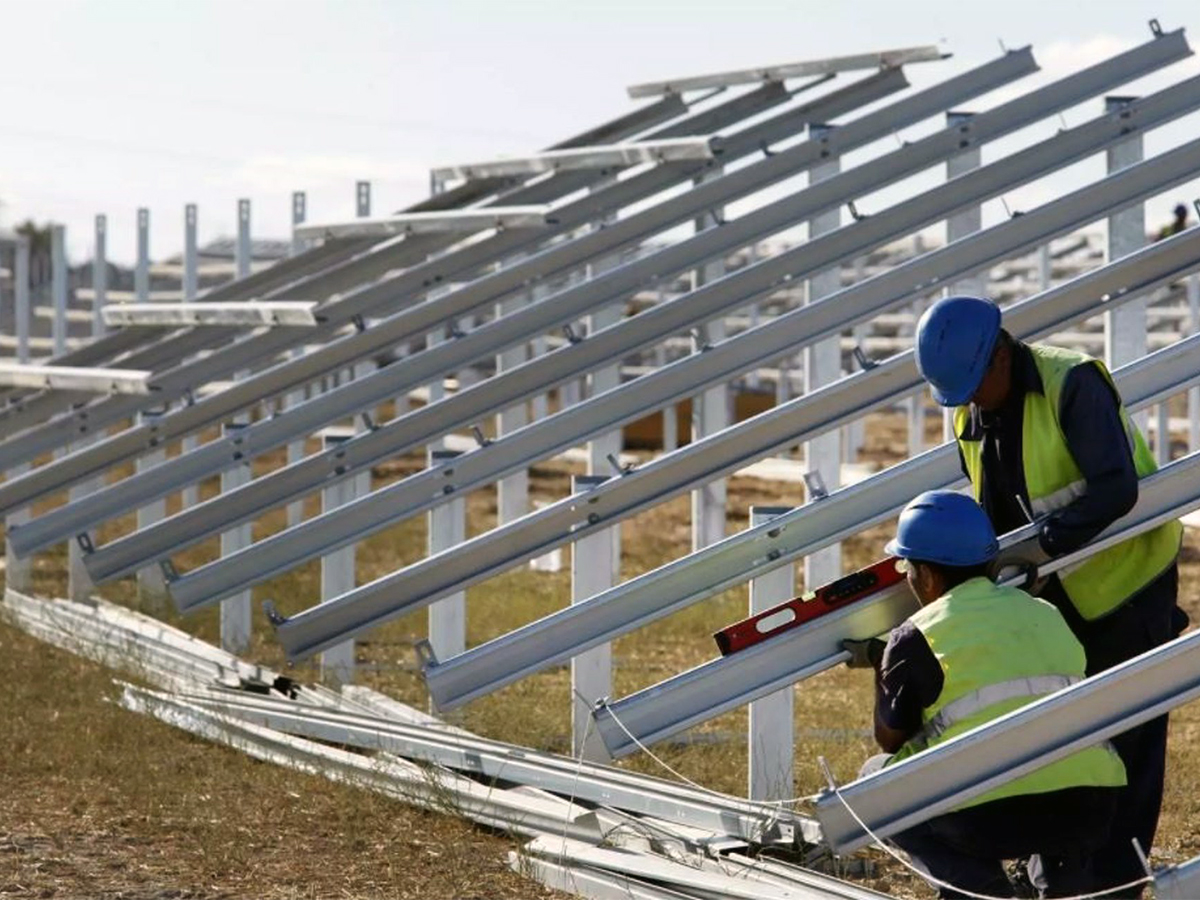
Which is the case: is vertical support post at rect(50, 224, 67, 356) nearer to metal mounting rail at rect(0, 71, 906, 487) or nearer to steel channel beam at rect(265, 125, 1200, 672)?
metal mounting rail at rect(0, 71, 906, 487)

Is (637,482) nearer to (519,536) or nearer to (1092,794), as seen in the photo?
(519,536)

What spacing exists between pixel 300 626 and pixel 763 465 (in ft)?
24.7

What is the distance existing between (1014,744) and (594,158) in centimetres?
668

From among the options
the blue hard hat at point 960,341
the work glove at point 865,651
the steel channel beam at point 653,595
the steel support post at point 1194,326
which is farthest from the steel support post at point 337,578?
the steel support post at point 1194,326

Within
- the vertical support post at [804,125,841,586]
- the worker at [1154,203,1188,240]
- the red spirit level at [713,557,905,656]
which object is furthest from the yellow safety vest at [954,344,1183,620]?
the worker at [1154,203,1188,240]

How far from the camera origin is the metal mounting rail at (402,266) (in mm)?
10312

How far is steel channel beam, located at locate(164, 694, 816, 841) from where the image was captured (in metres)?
5.99

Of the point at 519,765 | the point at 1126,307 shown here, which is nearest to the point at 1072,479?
the point at 519,765

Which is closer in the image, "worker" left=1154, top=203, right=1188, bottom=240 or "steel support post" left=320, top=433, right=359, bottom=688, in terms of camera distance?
"steel support post" left=320, top=433, right=359, bottom=688

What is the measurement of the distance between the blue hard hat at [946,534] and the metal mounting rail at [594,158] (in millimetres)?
5539

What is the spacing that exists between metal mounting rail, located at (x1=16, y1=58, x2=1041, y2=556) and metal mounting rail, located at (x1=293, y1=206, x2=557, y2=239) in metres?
0.78

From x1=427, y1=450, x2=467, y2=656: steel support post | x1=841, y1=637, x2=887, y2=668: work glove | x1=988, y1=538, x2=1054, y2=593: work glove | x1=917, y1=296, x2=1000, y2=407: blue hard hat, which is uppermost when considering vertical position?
x1=917, y1=296, x2=1000, y2=407: blue hard hat

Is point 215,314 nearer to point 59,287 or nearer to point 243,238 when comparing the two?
point 243,238

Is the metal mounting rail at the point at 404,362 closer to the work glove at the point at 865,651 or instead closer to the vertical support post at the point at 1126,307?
the vertical support post at the point at 1126,307
